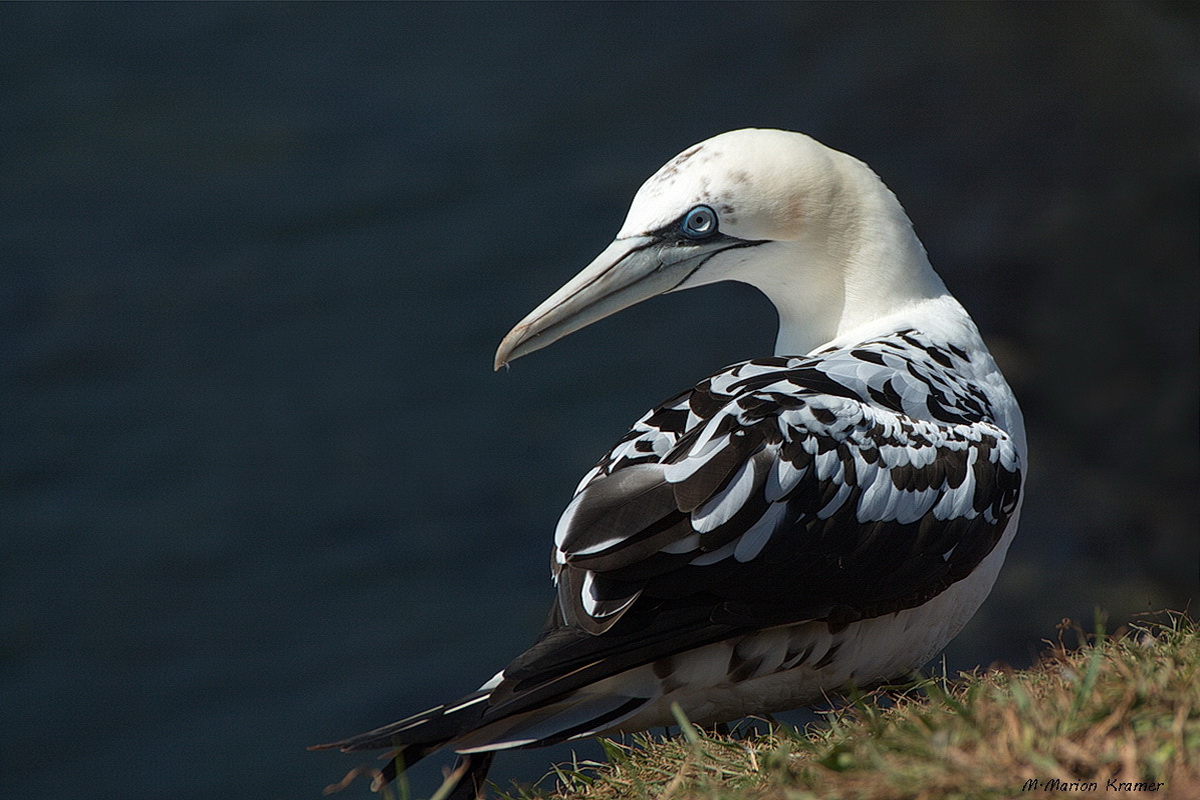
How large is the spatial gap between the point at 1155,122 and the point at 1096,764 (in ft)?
27.6

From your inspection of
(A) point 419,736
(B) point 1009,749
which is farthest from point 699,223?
(B) point 1009,749

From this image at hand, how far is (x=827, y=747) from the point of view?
8.71 feet

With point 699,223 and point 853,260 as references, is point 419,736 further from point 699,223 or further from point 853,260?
point 853,260

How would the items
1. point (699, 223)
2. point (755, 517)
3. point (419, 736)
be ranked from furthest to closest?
point (699, 223) → point (755, 517) → point (419, 736)

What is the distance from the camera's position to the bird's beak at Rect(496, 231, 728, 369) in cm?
401

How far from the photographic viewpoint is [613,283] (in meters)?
4.05

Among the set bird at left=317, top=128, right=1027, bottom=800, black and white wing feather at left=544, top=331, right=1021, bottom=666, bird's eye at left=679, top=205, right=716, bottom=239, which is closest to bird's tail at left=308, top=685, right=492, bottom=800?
bird at left=317, top=128, right=1027, bottom=800

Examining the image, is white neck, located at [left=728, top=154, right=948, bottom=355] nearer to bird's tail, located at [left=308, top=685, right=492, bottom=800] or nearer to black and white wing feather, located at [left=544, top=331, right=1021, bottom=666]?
black and white wing feather, located at [left=544, top=331, right=1021, bottom=666]

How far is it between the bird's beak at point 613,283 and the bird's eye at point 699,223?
0.13 ft

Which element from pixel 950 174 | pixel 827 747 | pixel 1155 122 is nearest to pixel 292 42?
pixel 950 174

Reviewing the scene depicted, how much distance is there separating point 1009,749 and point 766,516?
Result: 101 centimetres

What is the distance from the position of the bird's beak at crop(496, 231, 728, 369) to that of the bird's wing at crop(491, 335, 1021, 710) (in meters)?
0.65

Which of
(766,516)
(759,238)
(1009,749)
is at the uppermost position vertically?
(759,238)

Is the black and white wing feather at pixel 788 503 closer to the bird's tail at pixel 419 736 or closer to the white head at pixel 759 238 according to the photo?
the bird's tail at pixel 419 736
